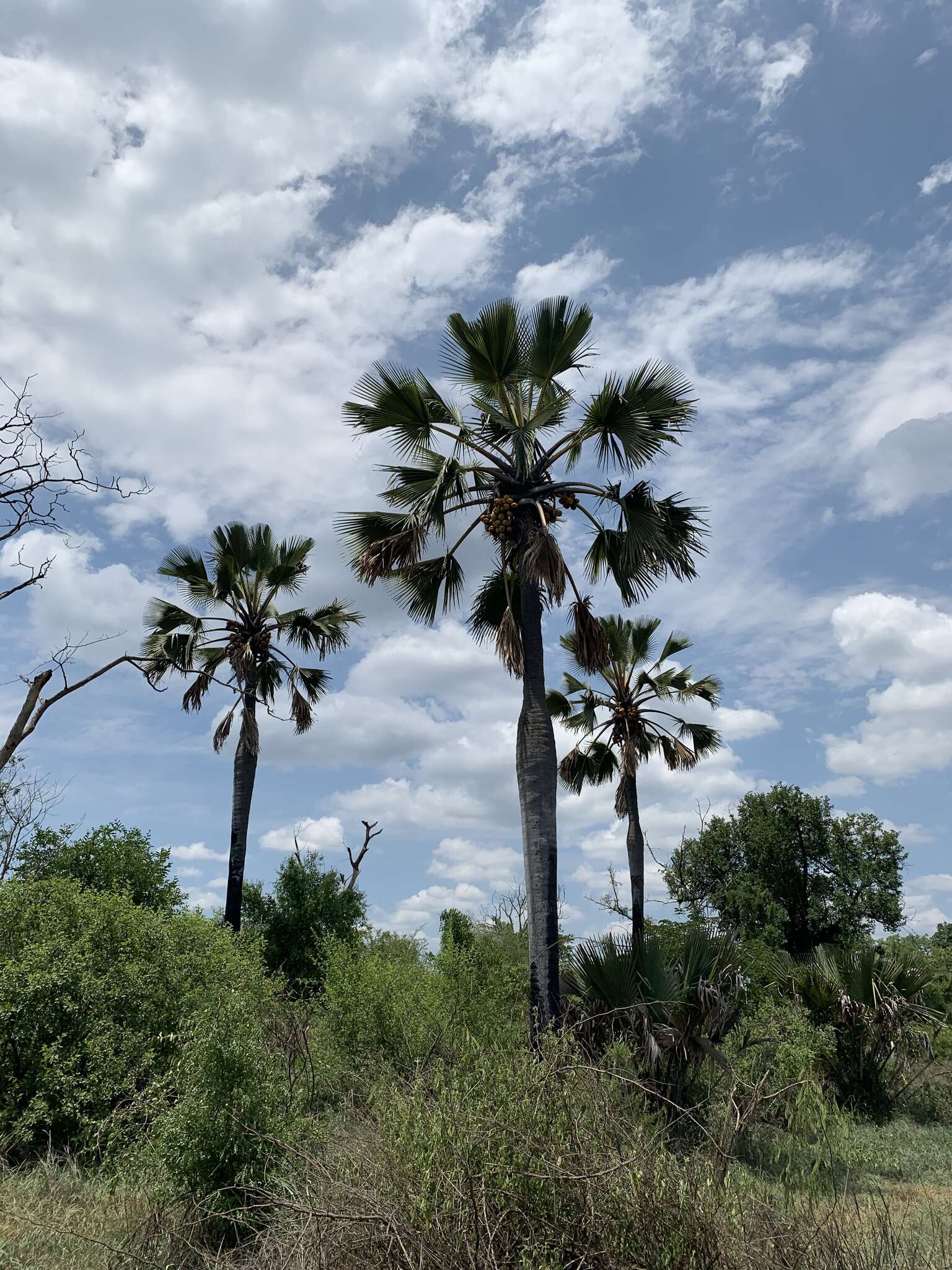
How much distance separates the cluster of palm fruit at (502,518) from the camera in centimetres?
1344

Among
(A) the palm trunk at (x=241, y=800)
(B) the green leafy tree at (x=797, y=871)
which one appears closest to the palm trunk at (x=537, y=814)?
(A) the palm trunk at (x=241, y=800)

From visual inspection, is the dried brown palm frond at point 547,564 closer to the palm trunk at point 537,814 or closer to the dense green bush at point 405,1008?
the palm trunk at point 537,814

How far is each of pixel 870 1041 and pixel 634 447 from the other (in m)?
12.5

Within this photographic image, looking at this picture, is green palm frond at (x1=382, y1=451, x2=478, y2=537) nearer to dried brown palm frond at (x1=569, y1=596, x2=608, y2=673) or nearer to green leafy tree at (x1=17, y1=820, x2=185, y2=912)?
dried brown palm frond at (x1=569, y1=596, x2=608, y2=673)

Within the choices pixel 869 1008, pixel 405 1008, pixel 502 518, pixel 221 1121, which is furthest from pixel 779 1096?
pixel 869 1008

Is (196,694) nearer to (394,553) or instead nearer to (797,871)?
(394,553)

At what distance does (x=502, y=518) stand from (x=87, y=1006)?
8.28 m

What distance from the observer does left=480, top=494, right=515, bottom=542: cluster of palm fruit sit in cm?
1344

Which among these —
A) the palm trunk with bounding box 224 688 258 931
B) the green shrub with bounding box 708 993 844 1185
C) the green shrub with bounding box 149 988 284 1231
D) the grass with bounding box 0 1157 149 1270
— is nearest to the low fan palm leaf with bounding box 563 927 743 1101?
the green shrub with bounding box 708 993 844 1185

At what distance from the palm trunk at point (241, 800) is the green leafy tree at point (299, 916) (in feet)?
10.1

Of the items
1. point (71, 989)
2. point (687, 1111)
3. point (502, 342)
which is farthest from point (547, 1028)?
point (502, 342)

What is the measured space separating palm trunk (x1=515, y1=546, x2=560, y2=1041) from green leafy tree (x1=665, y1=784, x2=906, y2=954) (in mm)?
21822

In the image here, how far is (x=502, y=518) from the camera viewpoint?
13.5 m

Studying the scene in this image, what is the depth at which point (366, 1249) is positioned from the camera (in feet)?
15.4
